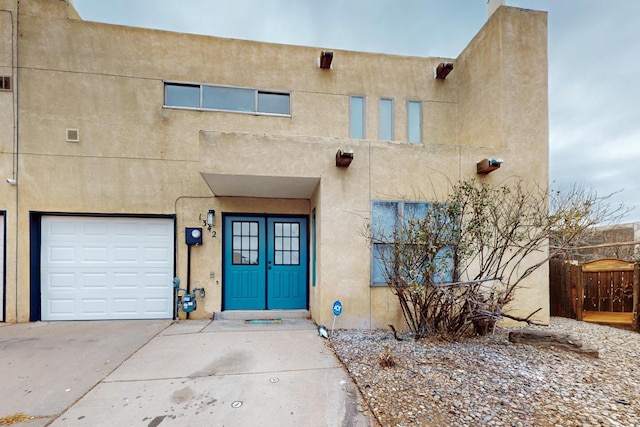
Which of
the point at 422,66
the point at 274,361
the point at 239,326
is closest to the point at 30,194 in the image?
the point at 239,326

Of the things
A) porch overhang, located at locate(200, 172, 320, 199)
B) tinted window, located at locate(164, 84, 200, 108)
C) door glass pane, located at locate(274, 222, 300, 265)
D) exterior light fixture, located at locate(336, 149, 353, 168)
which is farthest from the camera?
door glass pane, located at locate(274, 222, 300, 265)

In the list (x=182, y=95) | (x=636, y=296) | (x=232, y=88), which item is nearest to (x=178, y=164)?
(x=182, y=95)

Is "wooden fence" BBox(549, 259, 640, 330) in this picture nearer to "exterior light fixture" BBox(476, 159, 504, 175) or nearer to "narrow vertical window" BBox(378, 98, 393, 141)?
"exterior light fixture" BBox(476, 159, 504, 175)

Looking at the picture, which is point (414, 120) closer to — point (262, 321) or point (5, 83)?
point (262, 321)

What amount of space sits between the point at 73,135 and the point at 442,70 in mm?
8445

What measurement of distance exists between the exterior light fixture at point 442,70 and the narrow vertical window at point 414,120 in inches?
32.5

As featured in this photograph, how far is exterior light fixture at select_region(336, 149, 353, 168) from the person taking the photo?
479cm

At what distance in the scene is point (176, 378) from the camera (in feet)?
10.9

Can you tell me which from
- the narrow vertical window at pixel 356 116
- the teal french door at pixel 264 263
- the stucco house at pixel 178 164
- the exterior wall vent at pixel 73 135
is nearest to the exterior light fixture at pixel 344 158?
the stucco house at pixel 178 164

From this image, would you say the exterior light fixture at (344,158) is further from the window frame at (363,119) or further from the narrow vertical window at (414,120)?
the narrow vertical window at (414,120)

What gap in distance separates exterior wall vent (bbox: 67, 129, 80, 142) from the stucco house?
0.06 meters

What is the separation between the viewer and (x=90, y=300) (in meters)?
6.07

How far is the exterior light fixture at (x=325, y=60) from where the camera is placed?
260 inches

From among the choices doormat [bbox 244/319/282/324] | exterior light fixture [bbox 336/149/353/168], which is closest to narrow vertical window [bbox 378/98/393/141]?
exterior light fixture [bbox 336/149/353/168]
